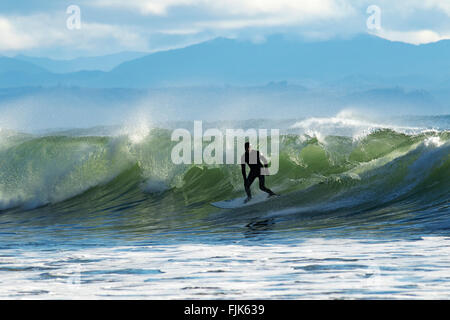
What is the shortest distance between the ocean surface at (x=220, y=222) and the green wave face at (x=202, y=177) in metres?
0.05

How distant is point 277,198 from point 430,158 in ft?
11.0

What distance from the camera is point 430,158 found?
1616cm

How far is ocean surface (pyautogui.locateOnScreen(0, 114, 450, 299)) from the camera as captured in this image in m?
8.38

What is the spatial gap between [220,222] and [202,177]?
4.84 meters

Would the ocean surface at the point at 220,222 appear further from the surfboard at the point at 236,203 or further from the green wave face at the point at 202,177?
the surfboard at the point at 236,203

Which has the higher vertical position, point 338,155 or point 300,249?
point 338,155

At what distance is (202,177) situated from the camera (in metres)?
19.2

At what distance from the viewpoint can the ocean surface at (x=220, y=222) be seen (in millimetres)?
8375

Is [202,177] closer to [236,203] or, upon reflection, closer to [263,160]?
[236,203]

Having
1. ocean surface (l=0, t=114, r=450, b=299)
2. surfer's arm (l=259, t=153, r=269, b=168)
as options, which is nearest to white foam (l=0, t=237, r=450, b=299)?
ocean surface (l=0, t=114, r=450, b=299)

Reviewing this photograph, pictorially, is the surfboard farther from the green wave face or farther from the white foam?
the white foam

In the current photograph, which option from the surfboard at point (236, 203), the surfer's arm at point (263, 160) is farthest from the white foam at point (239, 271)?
the surfboard at point (236, 203)
